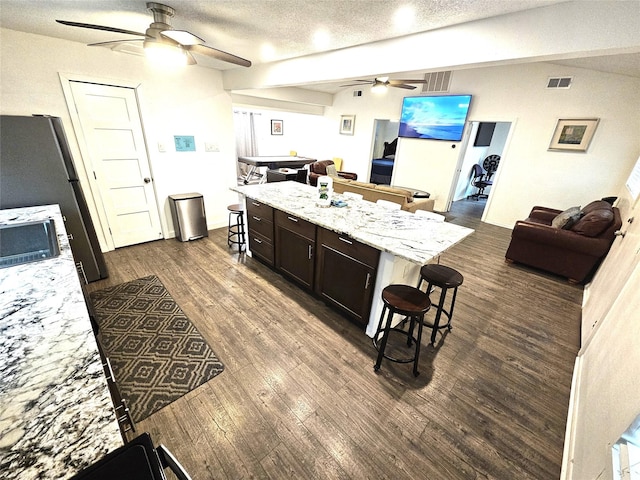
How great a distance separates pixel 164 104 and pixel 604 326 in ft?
16.7

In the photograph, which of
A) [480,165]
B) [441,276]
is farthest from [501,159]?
[441,276]

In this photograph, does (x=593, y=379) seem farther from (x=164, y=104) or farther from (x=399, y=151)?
(x=399, y=151)

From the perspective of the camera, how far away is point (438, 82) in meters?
5.43

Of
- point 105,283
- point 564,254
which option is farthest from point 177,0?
point 564,254

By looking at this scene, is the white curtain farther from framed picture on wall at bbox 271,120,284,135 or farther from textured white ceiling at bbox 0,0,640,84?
textured white ceiling at bbox 0,0,640,84

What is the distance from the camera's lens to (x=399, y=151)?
6.38 metres

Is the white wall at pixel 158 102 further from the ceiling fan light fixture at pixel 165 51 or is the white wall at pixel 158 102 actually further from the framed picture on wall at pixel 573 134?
the framed picture on wall at pixel 573 134

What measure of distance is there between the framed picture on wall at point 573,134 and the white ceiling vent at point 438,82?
212 centimetres

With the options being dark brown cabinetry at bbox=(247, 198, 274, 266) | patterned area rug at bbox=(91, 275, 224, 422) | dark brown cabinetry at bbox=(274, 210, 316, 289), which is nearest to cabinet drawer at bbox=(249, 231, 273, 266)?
dark brown cabinetry at bbox=(247, 198, 274, 266)

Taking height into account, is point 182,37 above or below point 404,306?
above

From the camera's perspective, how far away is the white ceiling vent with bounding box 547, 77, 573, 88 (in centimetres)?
420

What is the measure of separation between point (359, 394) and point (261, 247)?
2.03 m

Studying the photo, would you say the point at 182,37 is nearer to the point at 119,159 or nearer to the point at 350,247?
the point at 350,247

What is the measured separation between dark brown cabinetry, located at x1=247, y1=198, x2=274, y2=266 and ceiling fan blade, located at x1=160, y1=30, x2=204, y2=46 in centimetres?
153
